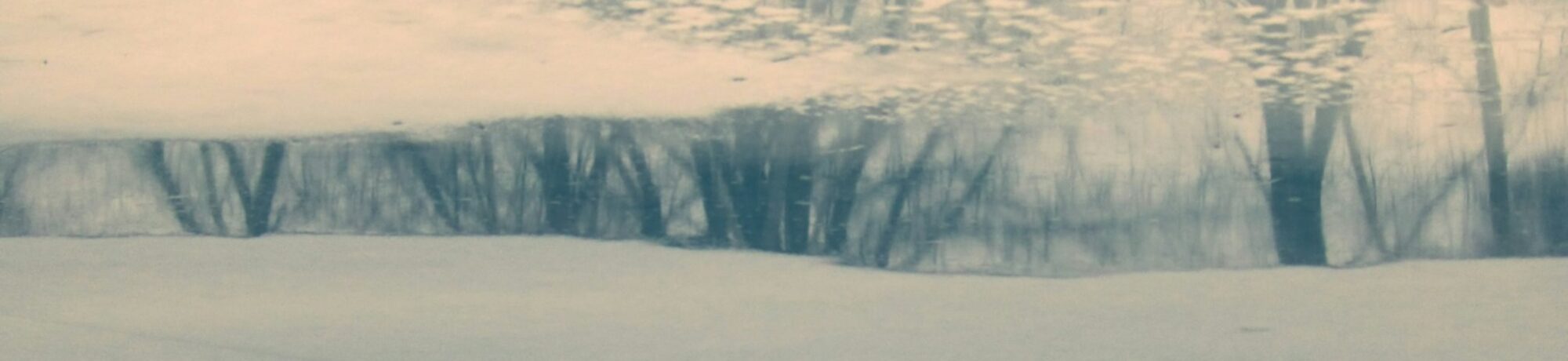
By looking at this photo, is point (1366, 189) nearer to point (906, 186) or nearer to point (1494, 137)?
point (1494, 137)

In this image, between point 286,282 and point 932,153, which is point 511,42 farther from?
point 932,153

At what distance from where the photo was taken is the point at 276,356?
1.39m

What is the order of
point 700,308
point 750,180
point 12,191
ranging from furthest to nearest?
point 12,191, point 750,180, point 700,308

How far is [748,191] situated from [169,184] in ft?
2.38

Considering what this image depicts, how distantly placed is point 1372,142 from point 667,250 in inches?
31.5

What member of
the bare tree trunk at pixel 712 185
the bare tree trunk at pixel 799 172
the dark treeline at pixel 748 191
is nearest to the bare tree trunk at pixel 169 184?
the dark treeline at pixel 748 191

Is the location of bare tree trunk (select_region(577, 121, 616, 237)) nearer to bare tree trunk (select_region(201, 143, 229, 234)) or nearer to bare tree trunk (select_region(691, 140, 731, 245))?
bare tree trunk (select_region(691, 140, 731, 245))

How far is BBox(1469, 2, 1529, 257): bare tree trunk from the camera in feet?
4.82

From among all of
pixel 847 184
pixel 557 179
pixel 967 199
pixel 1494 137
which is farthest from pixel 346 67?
pixel 1494 137

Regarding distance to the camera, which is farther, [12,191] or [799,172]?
[12,191]

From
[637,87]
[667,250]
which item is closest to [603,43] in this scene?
[637,87]

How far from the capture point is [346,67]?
1.56 meters

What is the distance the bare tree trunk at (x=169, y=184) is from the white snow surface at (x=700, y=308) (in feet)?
0.19

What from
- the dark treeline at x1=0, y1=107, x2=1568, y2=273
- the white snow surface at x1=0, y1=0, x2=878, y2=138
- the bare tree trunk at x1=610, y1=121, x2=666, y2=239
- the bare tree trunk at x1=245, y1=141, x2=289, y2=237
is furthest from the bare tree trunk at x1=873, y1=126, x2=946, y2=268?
the bare tree trunk at x1=245, y1=141, x2=289, y2=237
